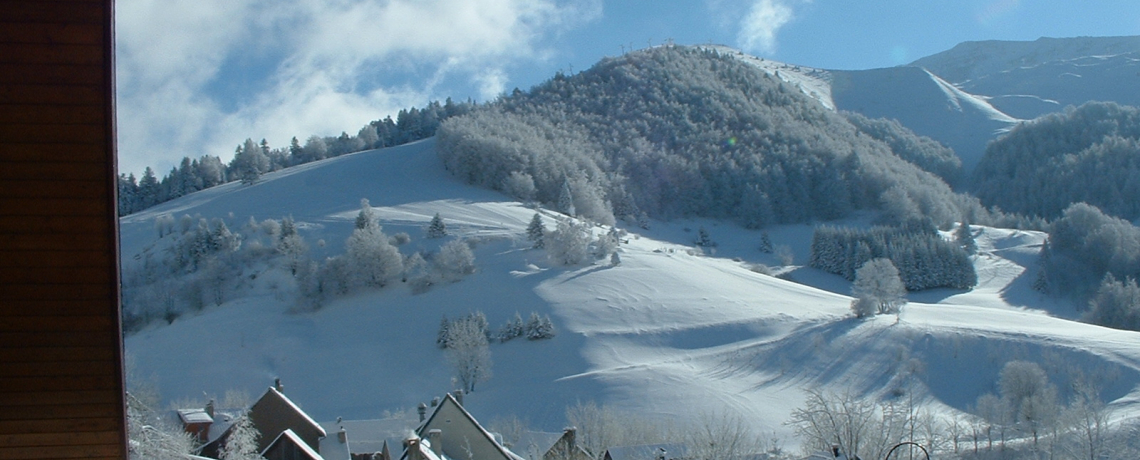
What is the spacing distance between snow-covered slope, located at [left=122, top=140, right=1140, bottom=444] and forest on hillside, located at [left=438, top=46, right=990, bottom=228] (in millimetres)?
34525

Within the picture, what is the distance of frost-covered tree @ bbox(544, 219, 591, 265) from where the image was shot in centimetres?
6488

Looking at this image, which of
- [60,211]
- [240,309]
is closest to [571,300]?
[240,309]

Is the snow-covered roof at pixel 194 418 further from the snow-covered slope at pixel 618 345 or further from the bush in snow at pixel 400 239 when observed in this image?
the bush in snow at pixel 400 239

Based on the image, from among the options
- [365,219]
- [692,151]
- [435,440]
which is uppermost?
[692,151]

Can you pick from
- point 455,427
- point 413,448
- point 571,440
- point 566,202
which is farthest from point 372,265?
point 413,448

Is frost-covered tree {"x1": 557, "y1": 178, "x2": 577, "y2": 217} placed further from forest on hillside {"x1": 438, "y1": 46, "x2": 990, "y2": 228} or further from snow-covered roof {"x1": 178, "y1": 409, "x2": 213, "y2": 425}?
snow-covered roof {"x1": 178, "y1": 409, "x2": 213, "y2": 425}

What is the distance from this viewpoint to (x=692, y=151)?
142 metres

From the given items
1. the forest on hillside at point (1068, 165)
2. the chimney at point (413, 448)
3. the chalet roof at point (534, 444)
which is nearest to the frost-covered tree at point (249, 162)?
the chalet roof at point (534, 444)

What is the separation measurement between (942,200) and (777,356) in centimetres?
9425

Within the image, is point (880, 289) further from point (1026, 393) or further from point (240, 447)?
point (240, 447)

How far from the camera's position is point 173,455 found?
8.37 m

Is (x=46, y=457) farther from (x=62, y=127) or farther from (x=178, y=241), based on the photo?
(x=178, y=241)

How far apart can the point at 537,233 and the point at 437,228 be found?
9.89m

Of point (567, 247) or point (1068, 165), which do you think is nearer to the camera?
point (567, 247)
